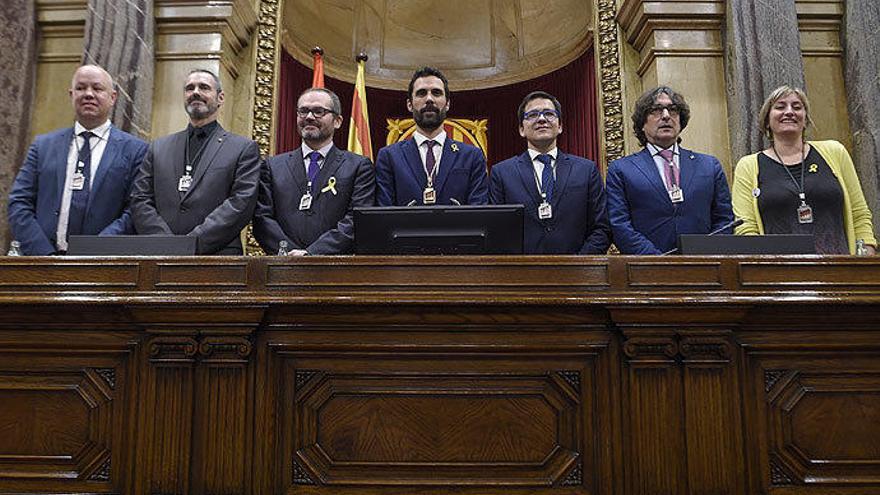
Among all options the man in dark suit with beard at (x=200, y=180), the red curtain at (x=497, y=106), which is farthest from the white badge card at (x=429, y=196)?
the red curtain at (x=497, y=106)

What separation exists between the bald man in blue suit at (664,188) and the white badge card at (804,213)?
0.24 meters

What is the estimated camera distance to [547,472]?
5.25 ft

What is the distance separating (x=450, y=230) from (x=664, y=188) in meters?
1.15

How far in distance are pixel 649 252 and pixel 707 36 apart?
2281 mm

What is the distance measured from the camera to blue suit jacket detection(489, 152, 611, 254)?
2654 millimetres

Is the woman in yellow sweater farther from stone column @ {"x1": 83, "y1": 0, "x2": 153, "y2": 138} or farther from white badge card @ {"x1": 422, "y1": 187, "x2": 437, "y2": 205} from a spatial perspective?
stone column @ {"x1": 83, "y1": 0, "x2": 153, "y2": 138}

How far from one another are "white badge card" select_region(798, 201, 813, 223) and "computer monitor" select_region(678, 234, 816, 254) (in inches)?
37.0

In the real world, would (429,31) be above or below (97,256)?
above

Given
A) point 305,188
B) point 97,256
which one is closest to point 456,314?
point 97,256

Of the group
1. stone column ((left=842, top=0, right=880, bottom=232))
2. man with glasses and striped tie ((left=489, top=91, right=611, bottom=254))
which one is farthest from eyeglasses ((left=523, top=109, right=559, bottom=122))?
stone column ((left=842, top=0, right=880, bottom=232))

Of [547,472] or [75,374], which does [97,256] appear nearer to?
[75,374]

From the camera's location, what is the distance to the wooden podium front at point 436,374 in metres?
1.59

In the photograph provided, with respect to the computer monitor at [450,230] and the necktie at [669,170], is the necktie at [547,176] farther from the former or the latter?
the computer monitor at [450,230]

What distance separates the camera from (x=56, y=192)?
274cm
